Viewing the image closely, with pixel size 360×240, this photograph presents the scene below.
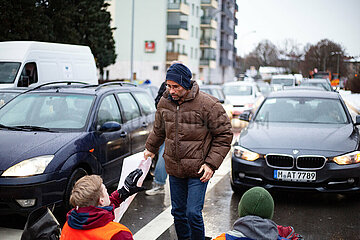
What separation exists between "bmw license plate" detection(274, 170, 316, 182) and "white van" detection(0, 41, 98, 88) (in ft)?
31.1

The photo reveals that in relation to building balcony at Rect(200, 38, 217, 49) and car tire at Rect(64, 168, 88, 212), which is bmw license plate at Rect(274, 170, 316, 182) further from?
building balcony at Rect(200, 38, 217, 49)

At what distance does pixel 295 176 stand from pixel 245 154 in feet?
2.45

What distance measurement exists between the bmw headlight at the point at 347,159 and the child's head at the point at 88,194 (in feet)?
13.5

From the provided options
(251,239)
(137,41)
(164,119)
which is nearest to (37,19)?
(164,119)

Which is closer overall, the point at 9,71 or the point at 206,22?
Answer: the point at 9,71

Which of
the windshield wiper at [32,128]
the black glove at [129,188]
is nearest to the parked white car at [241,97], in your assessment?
the windshield wiper at [32,128]

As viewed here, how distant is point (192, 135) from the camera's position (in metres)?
4.01

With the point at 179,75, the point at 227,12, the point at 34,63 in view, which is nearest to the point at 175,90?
the point at 179,75

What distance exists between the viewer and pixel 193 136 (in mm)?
4008

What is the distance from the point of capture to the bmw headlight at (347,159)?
6135 mm

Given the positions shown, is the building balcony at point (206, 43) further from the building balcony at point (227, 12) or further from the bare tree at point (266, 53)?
the bare tree at point (266, 53)

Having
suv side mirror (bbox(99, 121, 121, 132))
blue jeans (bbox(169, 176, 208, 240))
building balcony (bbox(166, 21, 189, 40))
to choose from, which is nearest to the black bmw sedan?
suv side mirror (bbox(99, 121, 121, 132))

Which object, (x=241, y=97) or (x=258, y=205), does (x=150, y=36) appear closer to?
(x=241, y=97)

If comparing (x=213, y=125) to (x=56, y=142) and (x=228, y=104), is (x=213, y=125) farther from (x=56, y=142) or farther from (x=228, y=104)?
(x=228, y=104)
